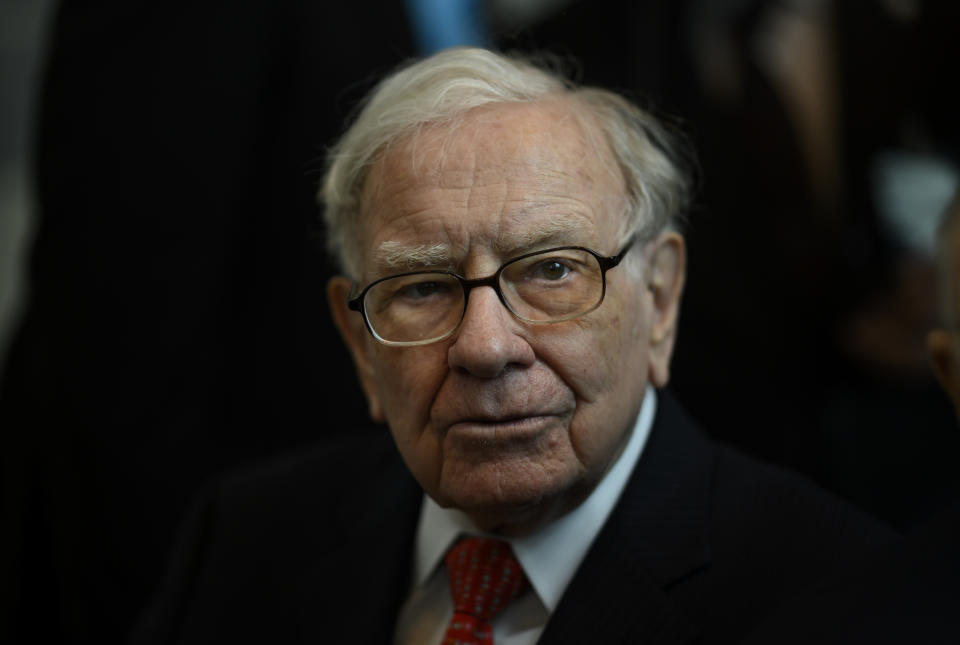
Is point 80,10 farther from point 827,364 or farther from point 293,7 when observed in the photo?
point 827,364

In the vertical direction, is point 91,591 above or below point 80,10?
below

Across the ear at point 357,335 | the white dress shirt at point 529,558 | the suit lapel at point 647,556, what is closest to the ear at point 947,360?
the suit lapel at point 647,556

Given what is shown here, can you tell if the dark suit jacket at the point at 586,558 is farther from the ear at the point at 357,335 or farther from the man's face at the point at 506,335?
the ear at the point at 357,335

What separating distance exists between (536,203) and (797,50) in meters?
1.59

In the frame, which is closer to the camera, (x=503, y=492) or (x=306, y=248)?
(x=503, y=492)

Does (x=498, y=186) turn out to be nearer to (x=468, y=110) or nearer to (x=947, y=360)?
(x=468, y=110)

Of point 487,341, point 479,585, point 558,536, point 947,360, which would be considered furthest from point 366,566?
point 947,360

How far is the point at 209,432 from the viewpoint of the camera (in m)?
2.69

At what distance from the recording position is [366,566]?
1940mm

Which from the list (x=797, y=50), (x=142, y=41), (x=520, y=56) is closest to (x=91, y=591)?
(x=142, y=41)

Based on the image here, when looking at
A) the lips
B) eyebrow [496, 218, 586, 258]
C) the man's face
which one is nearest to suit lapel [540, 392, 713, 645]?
the man's face

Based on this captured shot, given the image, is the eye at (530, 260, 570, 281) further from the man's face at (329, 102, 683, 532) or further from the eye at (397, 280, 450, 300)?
the eye at (397, 280, 450, 300)

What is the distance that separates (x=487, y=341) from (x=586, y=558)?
18.1 inches

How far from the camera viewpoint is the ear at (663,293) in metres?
1.80
